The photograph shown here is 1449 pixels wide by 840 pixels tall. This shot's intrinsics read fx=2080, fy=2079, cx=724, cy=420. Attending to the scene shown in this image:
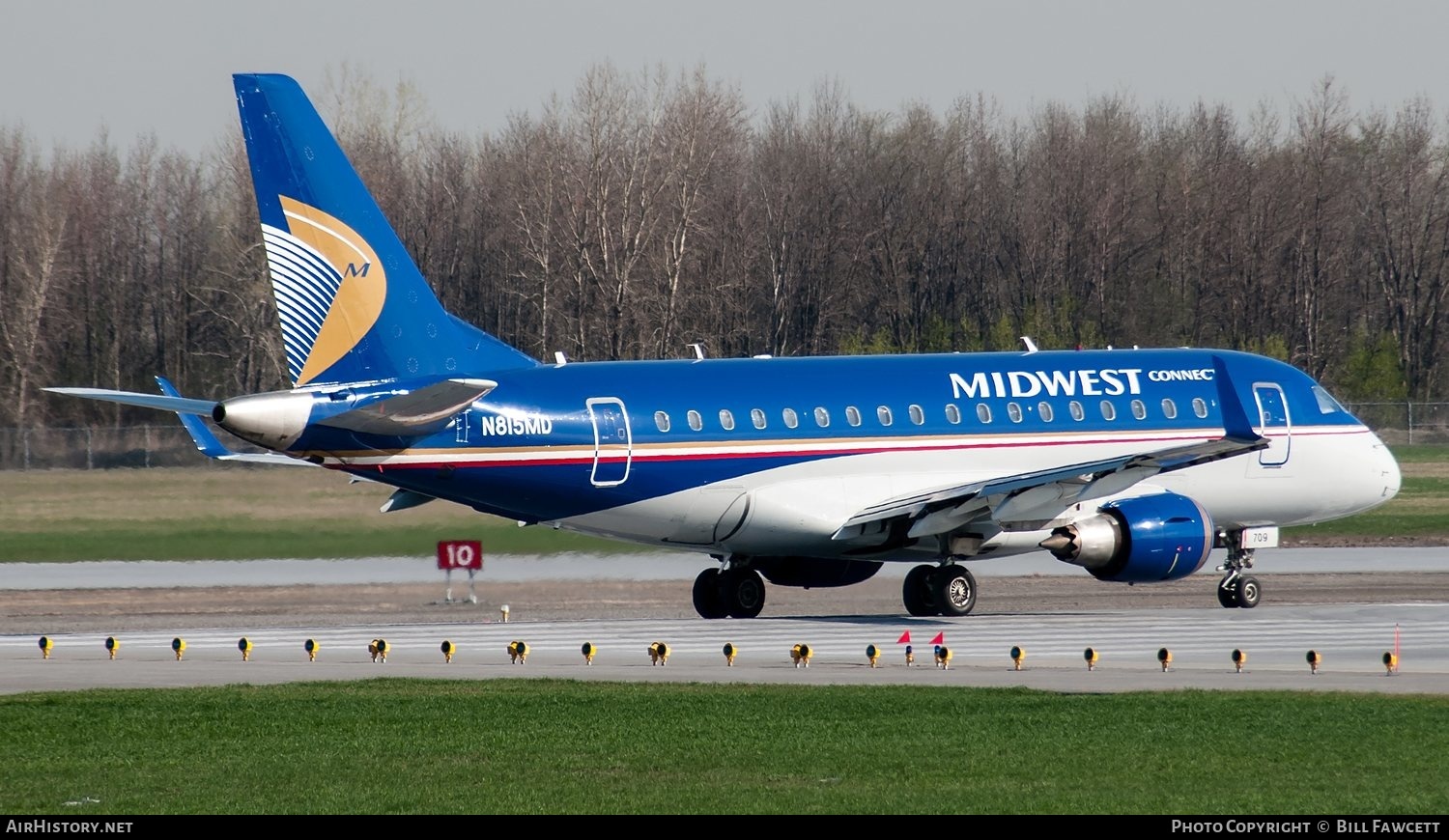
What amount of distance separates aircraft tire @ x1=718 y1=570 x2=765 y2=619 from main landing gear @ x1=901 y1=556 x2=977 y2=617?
2640 mm

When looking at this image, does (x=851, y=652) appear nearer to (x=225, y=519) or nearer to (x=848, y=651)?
(x=848, y=651)

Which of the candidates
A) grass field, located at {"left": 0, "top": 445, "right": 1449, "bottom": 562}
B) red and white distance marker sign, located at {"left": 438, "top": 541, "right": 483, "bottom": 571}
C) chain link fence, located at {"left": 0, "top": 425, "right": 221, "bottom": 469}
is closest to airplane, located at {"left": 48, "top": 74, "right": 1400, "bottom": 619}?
red and white distance marker sign, located at {"left": 438, "top": 541, "right": 483, "bottom": 571}

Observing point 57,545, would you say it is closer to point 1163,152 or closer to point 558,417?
point 558,417

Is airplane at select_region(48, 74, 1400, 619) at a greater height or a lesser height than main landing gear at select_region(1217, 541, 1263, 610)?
greater

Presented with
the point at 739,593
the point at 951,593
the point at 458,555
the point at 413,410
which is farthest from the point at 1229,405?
the point at 413,410

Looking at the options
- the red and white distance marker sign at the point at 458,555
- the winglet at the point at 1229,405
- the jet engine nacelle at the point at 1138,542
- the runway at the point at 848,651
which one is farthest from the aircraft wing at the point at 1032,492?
the red and white distance marker sign at the point at 458,555

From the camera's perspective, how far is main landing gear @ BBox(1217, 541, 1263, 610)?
35500 mm

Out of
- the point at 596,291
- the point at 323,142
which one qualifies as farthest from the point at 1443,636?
the point at 596,291

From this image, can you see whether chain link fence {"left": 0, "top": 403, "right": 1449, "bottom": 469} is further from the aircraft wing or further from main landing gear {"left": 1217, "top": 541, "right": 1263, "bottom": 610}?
main landing gear {"left": 1217, "top": 541, "right": 1263, "bottom": 610}

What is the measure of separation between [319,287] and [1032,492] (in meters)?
11.4

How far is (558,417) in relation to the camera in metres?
31.5

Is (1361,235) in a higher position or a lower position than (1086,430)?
higher

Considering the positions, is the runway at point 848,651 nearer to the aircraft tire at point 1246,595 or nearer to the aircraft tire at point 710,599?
the aircraft tire at point 1246,595
